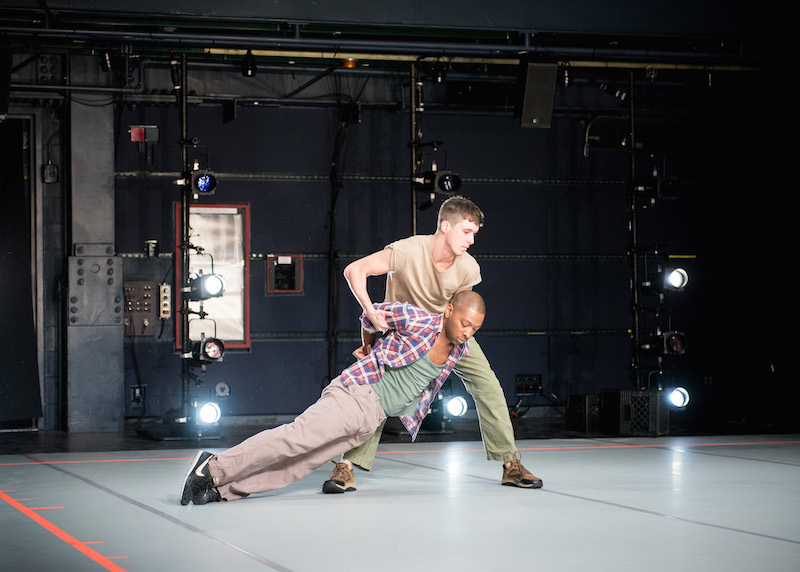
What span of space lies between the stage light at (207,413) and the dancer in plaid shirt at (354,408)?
474 cm

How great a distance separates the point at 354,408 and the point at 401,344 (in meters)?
0.43

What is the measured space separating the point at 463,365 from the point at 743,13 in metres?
5.95

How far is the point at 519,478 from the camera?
21.0 feet

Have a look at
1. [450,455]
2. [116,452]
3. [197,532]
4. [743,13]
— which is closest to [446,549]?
[197,532]

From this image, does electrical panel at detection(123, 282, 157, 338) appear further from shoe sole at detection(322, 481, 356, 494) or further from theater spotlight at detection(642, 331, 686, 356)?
shoe sole at detection(322, 481, 356, 494)

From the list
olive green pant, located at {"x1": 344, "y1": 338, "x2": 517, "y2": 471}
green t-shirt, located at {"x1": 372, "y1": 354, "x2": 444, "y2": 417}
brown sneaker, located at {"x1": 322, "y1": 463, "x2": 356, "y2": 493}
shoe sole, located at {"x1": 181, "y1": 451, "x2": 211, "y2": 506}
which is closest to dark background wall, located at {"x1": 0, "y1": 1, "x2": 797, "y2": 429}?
olive green pant, located at {"x1": 344, "y1": 338, "x2": 517, "y2": 471}

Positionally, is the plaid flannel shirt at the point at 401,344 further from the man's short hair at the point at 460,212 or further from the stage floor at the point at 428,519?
the stage floor at the point at 428,519

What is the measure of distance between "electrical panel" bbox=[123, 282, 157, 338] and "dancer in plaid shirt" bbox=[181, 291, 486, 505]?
19.8 feet

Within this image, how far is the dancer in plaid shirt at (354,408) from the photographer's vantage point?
566 cm

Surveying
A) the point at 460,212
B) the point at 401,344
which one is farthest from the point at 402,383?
the point at 460,212

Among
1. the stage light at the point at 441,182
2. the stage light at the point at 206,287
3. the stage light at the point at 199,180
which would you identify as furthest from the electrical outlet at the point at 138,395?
the stage light at the point at 441,182

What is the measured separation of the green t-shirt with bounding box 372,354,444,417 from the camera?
19.3 ft

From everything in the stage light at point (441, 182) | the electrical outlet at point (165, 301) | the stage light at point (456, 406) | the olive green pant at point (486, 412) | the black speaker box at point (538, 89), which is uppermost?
the black speaker box at point (538, 89)

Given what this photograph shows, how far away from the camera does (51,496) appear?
616 centimetres
